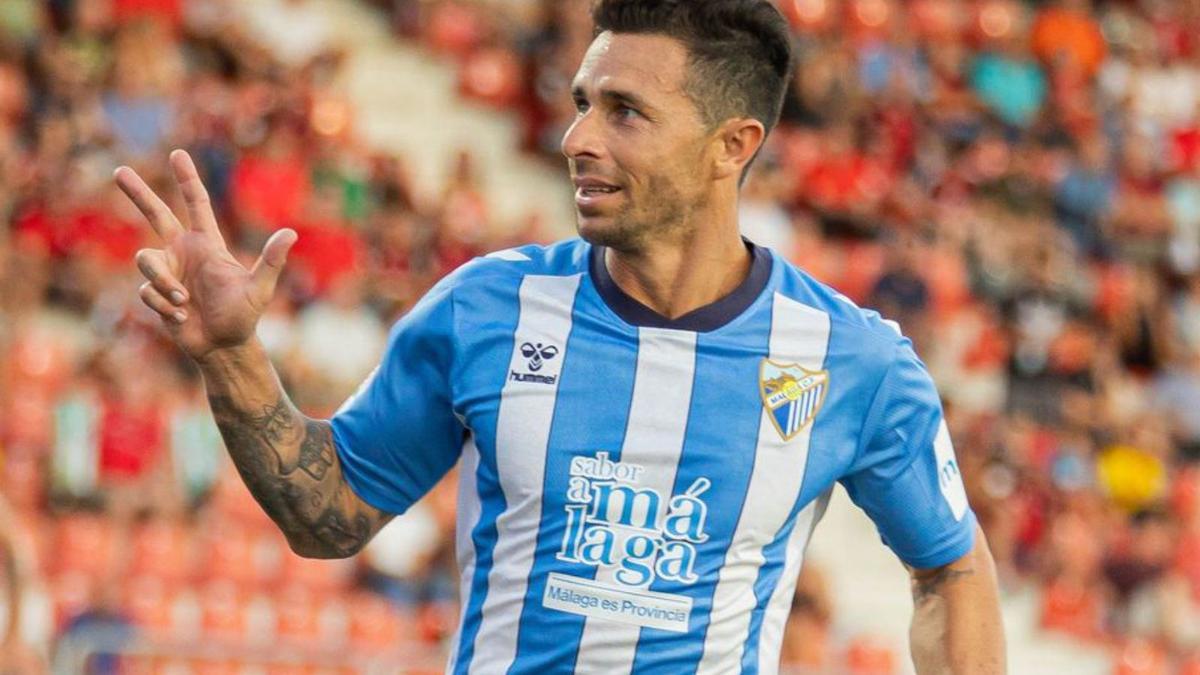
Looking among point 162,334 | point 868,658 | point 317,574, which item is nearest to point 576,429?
point 317,574

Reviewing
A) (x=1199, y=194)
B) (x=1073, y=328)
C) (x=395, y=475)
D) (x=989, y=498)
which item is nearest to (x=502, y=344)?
(x=395, y=475)

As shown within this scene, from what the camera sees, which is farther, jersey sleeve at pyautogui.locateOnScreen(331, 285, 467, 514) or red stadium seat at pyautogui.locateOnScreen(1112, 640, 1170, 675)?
red stadium seat at pyautogui.locateOnScreen(1112, 640, 1170, 675)

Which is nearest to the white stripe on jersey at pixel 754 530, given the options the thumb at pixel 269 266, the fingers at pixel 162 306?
the thumb at pixel 269 266

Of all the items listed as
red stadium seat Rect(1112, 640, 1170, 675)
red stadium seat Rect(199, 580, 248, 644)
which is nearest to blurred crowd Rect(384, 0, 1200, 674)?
red stadium seat Rect(1112, 640, 1170, 675)

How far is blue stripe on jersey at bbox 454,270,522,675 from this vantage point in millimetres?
3707

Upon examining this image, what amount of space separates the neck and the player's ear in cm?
12

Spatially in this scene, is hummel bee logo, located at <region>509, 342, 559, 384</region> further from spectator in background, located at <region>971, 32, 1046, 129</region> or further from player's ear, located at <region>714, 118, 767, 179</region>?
spectator in background, located at <region>971, 32, 1046, 129</region>

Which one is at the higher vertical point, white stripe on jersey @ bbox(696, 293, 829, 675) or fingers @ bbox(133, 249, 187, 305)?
fingers @ bbox(133, 249, 187, 305)

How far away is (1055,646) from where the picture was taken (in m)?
12.7

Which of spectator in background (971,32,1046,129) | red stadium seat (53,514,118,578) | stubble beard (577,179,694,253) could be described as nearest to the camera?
stubble beard (577,179,694,253)

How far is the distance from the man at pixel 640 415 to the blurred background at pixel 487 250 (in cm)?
446

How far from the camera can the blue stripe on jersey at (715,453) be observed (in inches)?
142

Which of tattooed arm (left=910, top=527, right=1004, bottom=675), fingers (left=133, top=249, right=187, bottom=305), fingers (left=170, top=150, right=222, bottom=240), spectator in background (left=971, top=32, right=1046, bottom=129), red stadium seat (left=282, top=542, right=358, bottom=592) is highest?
spectator in background (left=971, top=32, right=1046, bottom=129)

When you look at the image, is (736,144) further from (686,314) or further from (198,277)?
(198,277)
